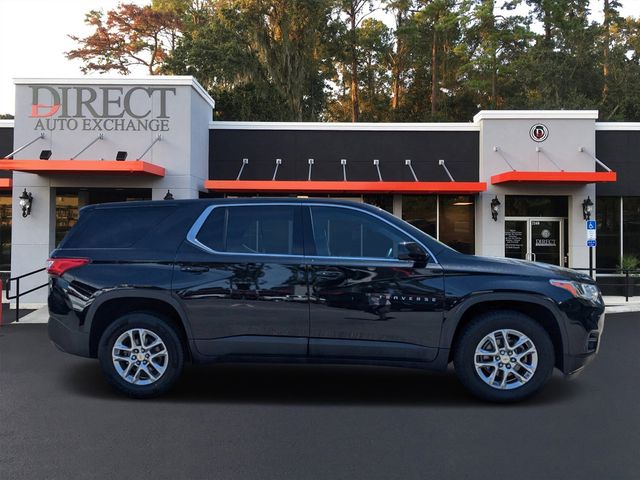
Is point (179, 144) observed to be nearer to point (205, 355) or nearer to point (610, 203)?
point (205, 355)

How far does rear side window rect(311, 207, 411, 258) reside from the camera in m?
6.00

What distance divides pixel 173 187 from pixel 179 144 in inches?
44.2

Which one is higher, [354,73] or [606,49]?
[606,49]

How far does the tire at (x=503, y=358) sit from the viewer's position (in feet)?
19.2

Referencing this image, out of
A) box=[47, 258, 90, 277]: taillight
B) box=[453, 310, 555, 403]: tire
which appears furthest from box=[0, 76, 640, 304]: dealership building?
box=[453, 310, 555, 403]: tire

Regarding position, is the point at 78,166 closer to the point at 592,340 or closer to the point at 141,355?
the point at 141,355

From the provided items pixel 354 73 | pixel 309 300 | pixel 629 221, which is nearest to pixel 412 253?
pixel 309 300

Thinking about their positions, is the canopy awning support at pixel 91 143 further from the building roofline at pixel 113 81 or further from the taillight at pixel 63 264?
the taillight at pixel 63 264

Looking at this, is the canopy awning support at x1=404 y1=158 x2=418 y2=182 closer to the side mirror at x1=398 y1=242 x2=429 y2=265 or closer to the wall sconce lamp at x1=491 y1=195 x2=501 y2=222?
the wall sconce lamp at x1=491 y1=195 x2=501 y2=222

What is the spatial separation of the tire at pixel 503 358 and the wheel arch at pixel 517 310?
0.12 metres

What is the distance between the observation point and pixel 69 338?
245 inches

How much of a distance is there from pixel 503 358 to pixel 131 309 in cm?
372

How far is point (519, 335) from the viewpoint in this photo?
5.87 meters

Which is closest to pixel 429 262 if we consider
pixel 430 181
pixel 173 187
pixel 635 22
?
Answer: pixel 173 187
